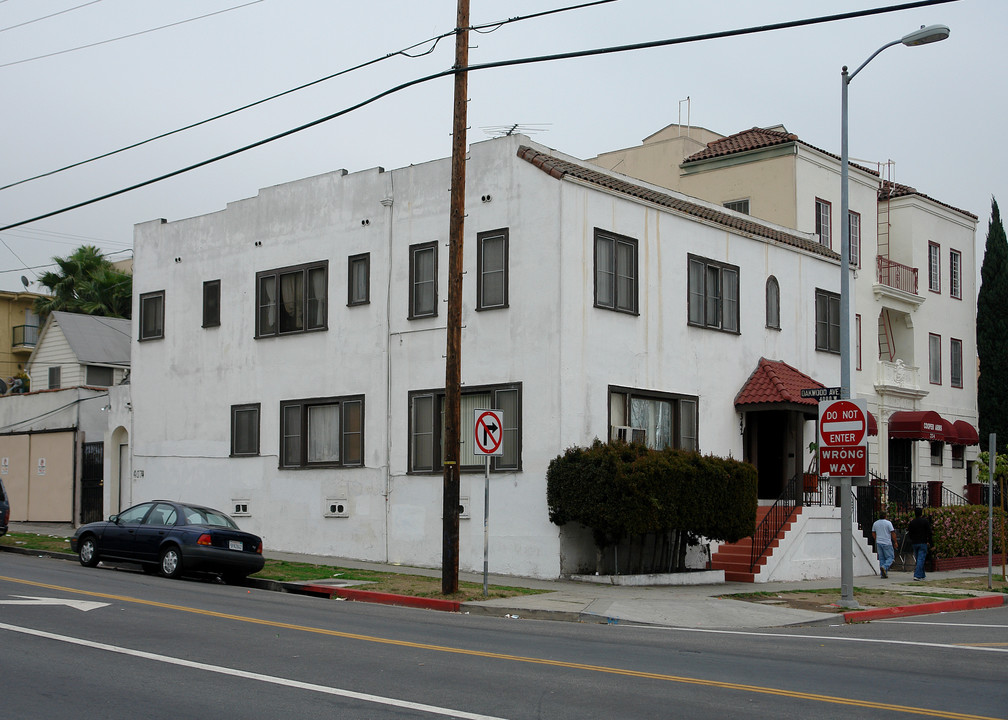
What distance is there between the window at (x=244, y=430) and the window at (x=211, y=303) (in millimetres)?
2378

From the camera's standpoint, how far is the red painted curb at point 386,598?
17.3m

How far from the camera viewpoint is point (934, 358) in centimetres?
3972

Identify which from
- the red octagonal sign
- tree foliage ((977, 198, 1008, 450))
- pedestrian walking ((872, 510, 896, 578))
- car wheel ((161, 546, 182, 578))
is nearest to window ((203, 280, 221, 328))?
car wheel ((161, 546, 182, 578))

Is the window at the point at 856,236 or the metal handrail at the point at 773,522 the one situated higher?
the window at the point at 856,236

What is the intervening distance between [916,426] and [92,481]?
2539 cm

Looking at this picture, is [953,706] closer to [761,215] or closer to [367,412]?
[367,412]

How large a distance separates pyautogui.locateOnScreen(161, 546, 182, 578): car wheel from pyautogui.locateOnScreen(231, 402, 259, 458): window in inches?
280

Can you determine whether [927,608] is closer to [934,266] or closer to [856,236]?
[856,236]

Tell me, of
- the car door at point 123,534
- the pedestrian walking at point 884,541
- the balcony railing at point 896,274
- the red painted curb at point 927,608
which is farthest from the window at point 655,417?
the balcony railing at point 896,274

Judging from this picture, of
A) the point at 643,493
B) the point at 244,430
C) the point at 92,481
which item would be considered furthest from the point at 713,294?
the point at 92,481

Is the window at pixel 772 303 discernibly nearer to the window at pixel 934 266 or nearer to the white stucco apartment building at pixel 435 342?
the white stucco apartment building at pixel 435 342

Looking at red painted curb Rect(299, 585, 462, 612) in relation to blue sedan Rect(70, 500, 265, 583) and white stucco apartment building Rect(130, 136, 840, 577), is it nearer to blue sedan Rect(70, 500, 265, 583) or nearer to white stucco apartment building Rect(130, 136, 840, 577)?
blue sedan Rect(70, 500, 265, 583)

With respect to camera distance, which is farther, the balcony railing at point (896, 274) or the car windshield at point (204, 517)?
the balcony railing at point (896, 274)

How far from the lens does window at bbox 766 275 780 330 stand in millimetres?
27094
